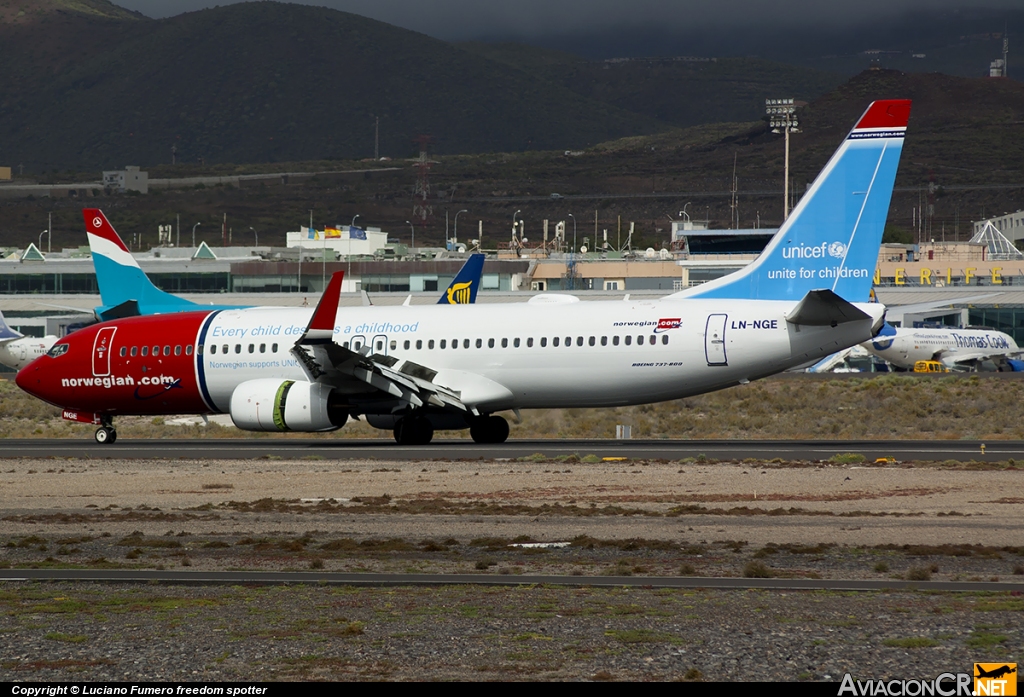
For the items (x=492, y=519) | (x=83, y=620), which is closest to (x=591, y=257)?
(x=492, y=519)

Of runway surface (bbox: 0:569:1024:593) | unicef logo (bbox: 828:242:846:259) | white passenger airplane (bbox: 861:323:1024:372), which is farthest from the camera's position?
white passenger airplane (bbox: 861:323:1024:372)

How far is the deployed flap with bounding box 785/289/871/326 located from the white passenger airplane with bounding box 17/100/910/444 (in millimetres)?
34

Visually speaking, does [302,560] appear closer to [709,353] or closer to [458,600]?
[458,600]

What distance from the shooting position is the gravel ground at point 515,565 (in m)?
8.57

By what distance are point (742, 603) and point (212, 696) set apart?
4495mm

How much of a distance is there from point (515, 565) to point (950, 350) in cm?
6353

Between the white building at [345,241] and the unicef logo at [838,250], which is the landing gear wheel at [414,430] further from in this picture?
the white building at [345,241]

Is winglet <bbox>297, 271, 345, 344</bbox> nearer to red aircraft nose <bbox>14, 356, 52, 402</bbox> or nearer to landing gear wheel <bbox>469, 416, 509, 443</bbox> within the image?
landing gear wheel <bbox>469, 416, 509, 443</bbox>

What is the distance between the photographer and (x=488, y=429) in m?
30.2

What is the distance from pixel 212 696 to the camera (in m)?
7.54

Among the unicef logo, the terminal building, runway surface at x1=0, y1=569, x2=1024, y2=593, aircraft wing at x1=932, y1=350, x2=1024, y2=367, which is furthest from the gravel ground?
aircraft wing at x1=932, y1=350, x2=1024, y2=367

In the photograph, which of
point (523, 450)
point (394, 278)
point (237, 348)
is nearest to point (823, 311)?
point (523, 450)

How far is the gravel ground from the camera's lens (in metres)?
8.57

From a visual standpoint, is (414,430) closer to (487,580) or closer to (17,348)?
(487,580)
